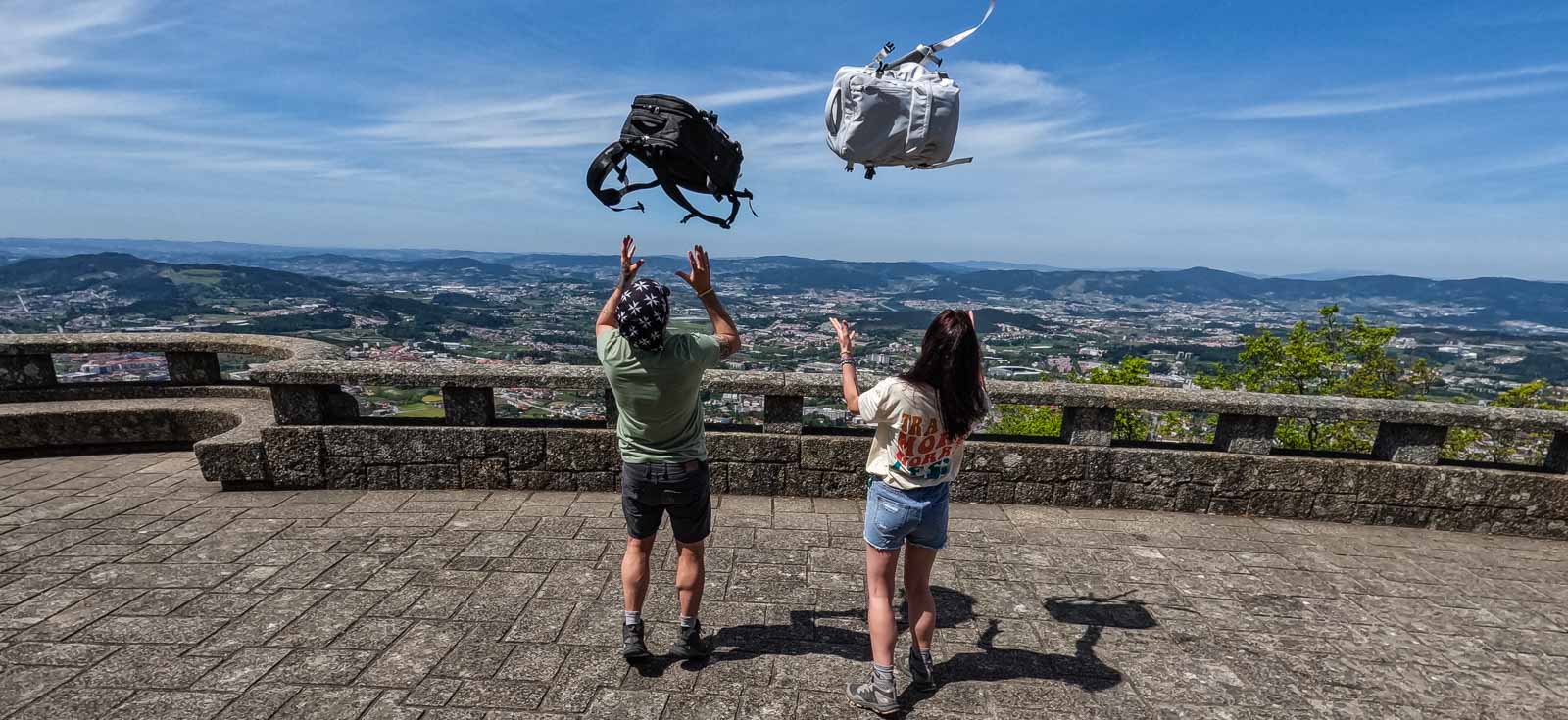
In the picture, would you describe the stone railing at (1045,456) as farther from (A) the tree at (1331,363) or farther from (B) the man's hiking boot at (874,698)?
(A) the tree at (1331,363)

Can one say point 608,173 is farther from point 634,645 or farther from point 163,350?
point 163,350

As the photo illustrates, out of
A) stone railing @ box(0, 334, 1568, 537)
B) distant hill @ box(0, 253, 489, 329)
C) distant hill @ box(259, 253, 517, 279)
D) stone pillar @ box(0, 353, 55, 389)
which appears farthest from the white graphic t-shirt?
distant hill @ box(259, 253, 517, 279)

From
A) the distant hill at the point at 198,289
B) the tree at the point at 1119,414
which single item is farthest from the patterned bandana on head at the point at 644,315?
the distant hill at the point at 198,289

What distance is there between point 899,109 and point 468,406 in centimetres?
416

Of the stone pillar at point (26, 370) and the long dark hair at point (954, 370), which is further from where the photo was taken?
the stone pillar at point (26, 370)

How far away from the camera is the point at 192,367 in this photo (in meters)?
6.41

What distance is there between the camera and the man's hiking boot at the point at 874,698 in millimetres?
2729

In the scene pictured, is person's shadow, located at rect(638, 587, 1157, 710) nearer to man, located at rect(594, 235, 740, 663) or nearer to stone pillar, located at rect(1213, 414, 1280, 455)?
man, located at rect(594, 235, 740, 663)

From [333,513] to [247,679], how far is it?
6.62ft

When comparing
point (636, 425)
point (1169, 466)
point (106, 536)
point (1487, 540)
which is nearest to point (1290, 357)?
point (1487, 540)

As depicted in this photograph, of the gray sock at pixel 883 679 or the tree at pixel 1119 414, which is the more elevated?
the gray sock at pixel 883 679

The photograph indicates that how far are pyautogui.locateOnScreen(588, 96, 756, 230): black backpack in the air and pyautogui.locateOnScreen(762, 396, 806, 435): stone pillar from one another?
244cm

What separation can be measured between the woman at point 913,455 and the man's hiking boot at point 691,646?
73 cm

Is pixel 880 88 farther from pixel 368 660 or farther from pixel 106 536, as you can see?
pixel 106 536
